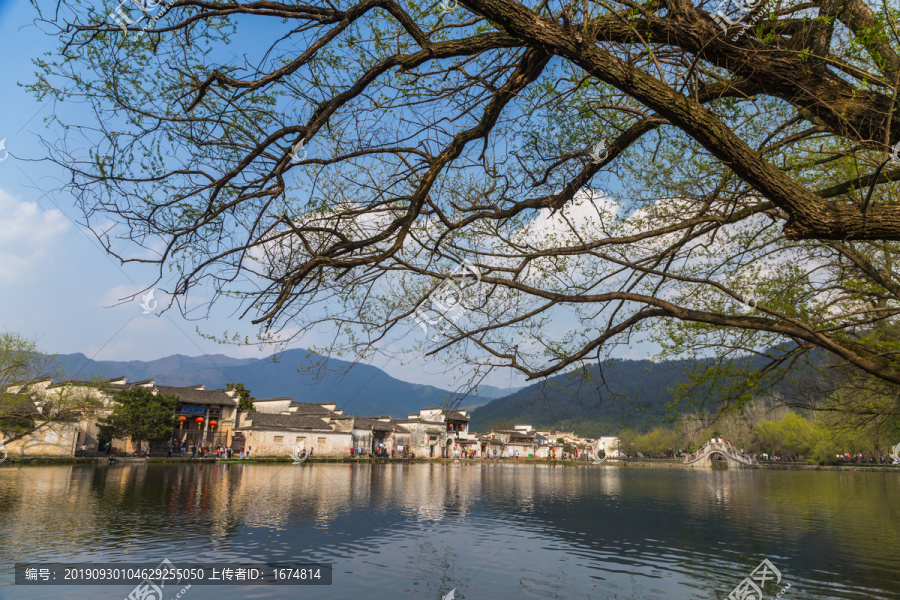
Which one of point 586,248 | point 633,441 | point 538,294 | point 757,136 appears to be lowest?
point 633,441

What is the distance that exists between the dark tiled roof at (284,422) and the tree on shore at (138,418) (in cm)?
973

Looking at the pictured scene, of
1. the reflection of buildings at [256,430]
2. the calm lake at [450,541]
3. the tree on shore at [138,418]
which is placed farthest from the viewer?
the tree on shore at [138,418]

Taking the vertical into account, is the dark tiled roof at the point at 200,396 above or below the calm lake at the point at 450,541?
above

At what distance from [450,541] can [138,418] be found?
3205cm

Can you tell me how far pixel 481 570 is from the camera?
30.2ft

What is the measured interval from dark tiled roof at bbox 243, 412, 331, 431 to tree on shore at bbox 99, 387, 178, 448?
9.73m

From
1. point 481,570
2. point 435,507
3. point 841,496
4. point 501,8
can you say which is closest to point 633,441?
point 841,496

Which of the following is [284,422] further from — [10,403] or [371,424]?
[10,403]

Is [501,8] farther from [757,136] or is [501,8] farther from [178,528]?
[178,528]

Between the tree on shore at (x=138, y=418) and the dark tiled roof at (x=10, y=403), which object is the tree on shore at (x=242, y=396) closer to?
the tree on shore at (x=138, y=418)

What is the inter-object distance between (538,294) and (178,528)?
9.94 meters

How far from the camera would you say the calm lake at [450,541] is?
27.3ft

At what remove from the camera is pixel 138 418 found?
1403 inches

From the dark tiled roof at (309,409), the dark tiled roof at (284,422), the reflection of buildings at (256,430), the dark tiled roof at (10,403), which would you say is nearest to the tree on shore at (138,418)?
the reflection of buildings at (256,430)
